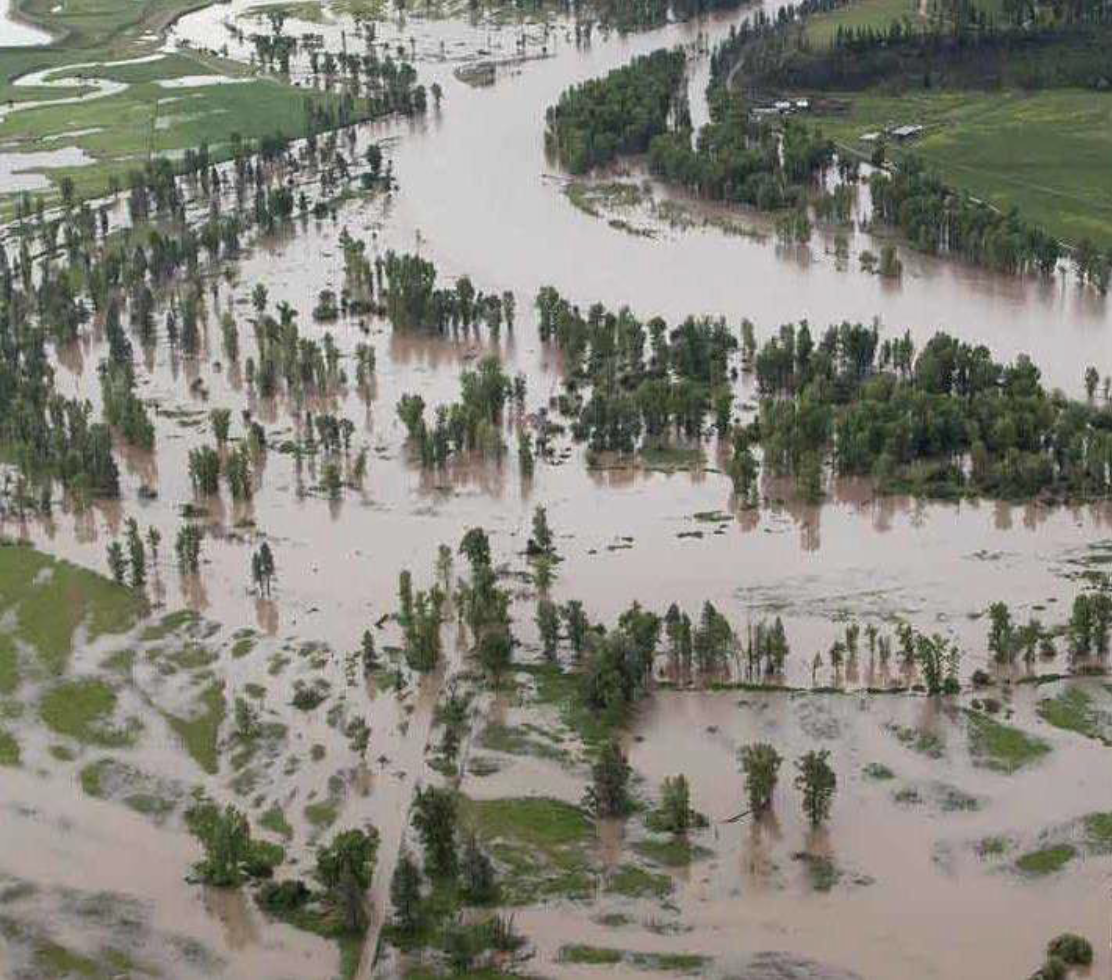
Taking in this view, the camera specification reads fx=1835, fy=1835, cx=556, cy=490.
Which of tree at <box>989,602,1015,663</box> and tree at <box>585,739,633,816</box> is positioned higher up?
tree at <box>989,602,1015,663</box>

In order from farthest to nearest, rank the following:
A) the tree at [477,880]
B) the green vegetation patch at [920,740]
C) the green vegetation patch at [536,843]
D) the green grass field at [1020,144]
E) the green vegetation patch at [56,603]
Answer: the green grass field at [1020,144], the green vegetation patch at [56,603], the green vegetation patch at [920,740], the green vegetation patch at [536,843], the tree at [477,880]

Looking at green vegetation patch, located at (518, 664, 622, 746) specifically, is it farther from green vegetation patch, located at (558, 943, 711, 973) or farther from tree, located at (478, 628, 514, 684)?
green vegetation patch, located at (558, 943, 711, 973)

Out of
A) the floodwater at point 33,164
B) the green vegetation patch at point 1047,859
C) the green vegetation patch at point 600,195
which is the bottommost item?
the green vegetation patch at point 1047,859

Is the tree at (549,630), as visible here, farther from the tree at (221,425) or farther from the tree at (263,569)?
the tree at (221,425)

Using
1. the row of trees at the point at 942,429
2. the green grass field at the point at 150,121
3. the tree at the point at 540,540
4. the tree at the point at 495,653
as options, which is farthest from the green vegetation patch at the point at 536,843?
the green grass field at the point at 150,121

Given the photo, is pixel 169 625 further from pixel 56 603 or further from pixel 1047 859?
pixel 1047 859

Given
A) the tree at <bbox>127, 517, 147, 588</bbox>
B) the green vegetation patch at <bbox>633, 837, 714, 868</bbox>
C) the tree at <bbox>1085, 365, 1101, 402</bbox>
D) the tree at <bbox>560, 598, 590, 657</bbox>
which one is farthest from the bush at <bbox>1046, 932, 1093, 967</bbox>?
the tree at <bbox>1085, 365, 1101, 402</bbox>

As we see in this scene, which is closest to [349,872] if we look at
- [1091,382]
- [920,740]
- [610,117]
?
[920,740]
